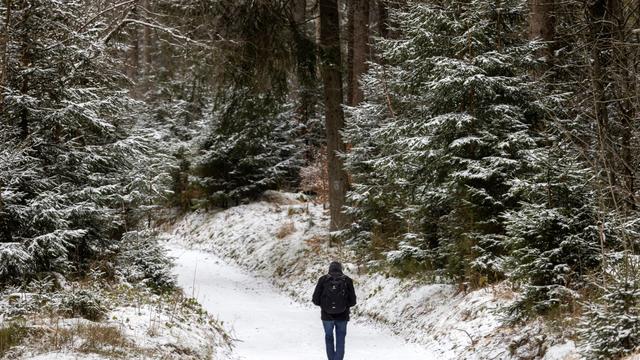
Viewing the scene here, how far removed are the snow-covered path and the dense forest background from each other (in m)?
1.90

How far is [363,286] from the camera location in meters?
14.5

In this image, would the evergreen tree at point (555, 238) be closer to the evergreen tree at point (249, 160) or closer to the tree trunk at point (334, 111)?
the tree trunk at point (334, 111)

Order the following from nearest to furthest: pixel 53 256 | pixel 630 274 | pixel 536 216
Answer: pixel 630 274 → pixel 536 216 → pixel 53 256

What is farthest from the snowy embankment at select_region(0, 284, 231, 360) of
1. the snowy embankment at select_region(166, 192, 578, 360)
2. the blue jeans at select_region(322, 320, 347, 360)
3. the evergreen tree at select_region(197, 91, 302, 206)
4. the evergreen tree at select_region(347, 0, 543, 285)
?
the evergreen tree at select_region(197, 91, 302, 206)

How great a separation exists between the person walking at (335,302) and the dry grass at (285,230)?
10881 millimetres

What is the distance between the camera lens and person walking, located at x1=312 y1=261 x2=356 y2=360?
350 inches

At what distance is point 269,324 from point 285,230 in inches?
284

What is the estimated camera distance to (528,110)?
1098cm

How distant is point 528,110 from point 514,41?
1.66 meters

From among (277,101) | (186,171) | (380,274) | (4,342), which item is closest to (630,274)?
(4,342)

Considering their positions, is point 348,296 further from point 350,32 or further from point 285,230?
point 350,32

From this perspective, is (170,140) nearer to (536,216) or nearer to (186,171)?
(186,171)

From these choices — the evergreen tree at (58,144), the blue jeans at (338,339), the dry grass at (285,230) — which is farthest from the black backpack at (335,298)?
the dry grass at (285,230)

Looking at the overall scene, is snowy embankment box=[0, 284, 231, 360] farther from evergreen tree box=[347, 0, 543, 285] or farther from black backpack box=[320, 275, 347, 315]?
evergreen tree box=[347, 0, 543, 285]
